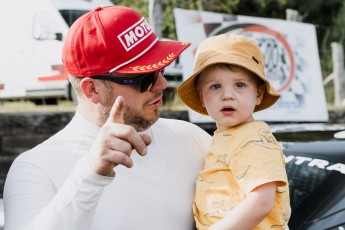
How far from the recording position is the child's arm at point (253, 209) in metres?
2.20

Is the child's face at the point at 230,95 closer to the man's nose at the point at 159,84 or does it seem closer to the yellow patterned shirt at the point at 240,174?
the yellow patterned shirt at the point at 240,174

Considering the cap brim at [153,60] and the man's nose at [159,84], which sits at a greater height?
the cap brim at [153,60]

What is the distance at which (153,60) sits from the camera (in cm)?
237

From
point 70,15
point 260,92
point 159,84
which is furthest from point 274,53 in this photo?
point 159,84

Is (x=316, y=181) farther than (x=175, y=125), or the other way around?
(x=316, y=181)

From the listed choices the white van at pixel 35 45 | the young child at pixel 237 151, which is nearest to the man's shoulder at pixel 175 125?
the young child at pixel 237 151

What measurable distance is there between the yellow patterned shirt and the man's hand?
483mm

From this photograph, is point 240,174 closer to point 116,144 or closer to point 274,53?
point 116,144

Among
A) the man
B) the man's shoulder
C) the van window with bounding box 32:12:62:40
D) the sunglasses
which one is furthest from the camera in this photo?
the van window with bounding box 32:12:62:40

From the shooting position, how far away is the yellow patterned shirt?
2.22 meters

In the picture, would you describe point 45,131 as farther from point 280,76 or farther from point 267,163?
point 267,163

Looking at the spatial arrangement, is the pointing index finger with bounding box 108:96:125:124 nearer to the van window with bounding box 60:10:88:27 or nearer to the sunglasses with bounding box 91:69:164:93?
the sunglasses with bounding box 91:69:164:93

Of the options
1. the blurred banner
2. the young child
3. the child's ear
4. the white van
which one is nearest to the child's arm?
the young child

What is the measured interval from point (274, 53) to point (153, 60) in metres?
6.36
